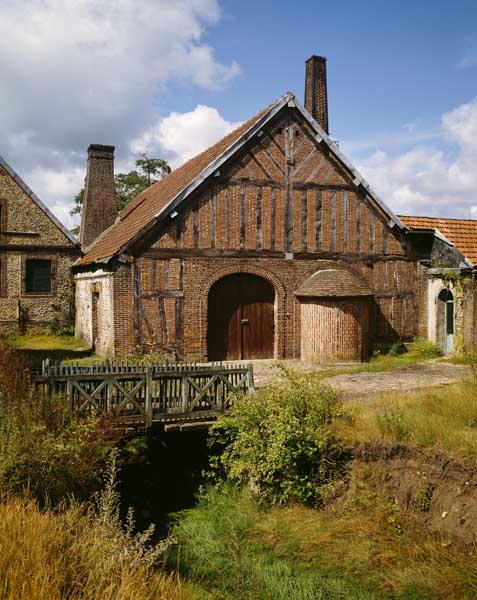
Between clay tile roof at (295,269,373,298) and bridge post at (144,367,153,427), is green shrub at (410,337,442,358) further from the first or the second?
bridge post at (144,367,153,427)

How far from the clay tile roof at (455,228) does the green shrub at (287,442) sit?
1057 centimetres

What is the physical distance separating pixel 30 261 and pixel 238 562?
Result: 18.6 metres

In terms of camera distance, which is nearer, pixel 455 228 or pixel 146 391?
pixel 146 391

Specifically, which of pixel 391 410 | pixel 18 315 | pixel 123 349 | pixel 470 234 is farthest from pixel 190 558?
pixel 18 315

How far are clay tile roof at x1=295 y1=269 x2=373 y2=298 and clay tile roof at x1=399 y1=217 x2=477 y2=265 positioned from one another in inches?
139

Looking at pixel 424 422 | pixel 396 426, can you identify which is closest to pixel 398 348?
pixel 424 422

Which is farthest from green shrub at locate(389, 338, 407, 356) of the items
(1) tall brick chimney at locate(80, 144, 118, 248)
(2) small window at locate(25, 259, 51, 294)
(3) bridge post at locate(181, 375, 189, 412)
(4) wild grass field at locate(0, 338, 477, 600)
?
(1) tall brick chimney at locate(80, 144, 118, 248)

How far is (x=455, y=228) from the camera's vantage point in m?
18.8

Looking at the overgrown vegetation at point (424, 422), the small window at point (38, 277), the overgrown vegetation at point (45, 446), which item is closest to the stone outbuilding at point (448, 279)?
the overgrown vegetation at point (424, 422)

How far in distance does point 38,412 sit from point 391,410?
18.6 ft

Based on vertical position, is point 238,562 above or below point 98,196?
below

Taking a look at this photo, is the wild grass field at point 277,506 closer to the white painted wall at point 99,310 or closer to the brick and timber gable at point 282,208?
the white painted wall at point 99,310

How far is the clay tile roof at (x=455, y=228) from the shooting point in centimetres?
1773

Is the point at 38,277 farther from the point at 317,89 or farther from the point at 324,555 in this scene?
the point at 324,555
